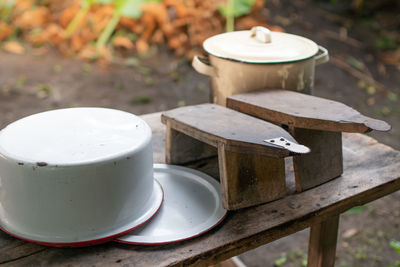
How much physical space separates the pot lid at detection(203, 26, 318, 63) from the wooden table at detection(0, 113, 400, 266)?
0.97 ft

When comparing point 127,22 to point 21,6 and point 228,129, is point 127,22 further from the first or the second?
point 228,129

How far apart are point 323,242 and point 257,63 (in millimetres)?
523

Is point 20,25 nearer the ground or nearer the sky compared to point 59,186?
nearer the ground

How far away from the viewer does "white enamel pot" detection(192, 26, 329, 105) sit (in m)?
1.12

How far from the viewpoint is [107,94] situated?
10.3 ft

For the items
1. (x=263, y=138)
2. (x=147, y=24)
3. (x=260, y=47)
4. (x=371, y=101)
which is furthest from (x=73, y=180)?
(x=147, y=24)

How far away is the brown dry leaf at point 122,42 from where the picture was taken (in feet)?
12.1

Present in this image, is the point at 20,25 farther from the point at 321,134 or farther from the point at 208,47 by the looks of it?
the point at 321,134

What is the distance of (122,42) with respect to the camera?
12.1ft

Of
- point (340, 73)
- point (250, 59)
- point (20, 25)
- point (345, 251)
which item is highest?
point (250, 59)

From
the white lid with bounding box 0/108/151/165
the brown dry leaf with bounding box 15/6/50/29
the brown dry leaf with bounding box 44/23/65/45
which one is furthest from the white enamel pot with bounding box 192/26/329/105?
the brown dry leaf with bounding box 15/6/50/29

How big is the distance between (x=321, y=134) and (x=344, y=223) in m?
1.40

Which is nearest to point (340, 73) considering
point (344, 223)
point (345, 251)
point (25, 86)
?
point (344, 223)

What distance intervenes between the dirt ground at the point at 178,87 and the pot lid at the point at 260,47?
1215mm
